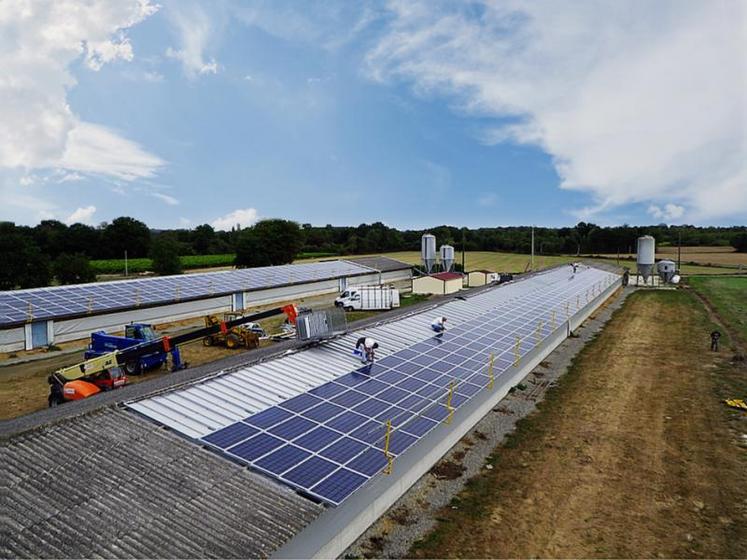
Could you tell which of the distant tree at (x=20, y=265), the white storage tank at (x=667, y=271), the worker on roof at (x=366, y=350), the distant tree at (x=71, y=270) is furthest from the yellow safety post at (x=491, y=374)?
the white storage tank at (x=667, y=271)

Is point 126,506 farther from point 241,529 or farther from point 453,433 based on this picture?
point 453,433

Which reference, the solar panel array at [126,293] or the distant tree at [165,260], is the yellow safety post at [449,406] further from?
the distant tree at [165,260]

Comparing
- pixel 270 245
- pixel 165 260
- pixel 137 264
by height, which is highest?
pixel 270 245

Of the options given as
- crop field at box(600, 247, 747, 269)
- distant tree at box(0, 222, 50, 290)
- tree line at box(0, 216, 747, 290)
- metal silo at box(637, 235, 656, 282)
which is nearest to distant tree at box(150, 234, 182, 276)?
tree line at box(0, 216, 747, 290)

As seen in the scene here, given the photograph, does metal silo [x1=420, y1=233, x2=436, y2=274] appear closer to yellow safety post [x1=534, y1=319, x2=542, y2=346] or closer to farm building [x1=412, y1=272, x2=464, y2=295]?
farm building [x1=412, y1=272, x2=464, y2=295]

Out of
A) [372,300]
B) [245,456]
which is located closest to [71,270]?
[372,300]

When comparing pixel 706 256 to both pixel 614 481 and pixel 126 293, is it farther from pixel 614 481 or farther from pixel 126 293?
pixel 126 293
